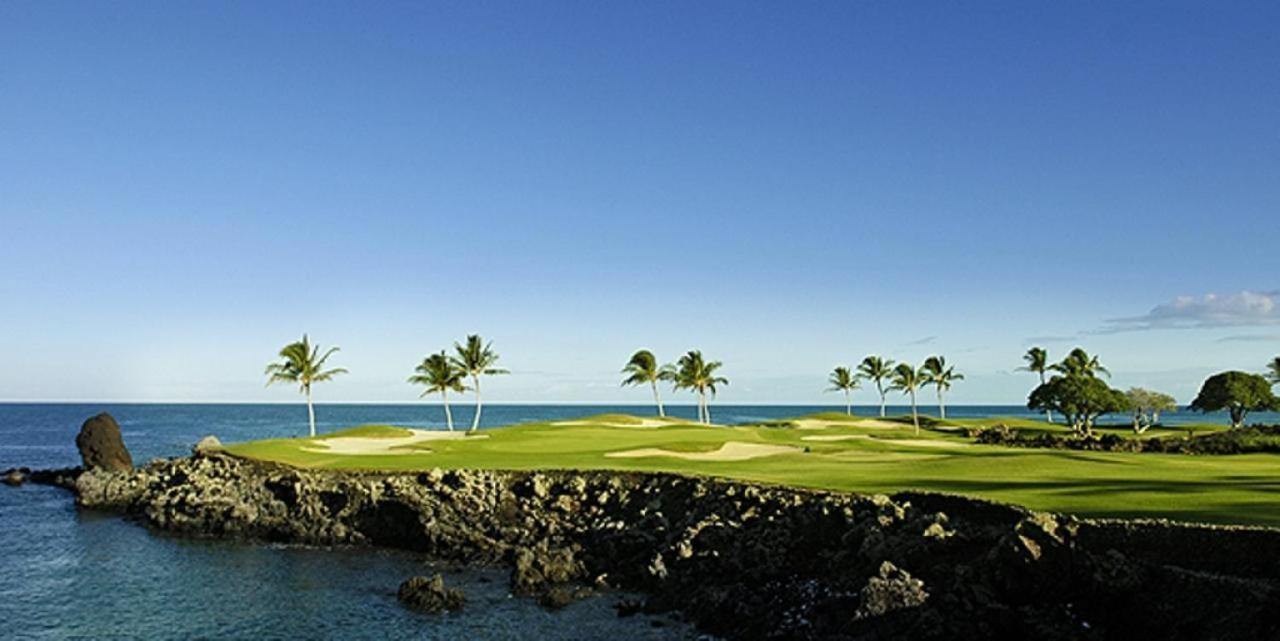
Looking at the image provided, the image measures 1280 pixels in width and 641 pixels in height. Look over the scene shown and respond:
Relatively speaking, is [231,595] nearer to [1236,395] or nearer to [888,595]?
[888,595]

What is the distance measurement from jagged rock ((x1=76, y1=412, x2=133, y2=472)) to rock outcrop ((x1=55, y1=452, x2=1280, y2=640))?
2011cm

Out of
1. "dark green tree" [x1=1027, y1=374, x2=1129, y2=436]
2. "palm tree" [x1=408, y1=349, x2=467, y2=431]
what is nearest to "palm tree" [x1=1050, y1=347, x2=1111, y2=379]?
"dark green tree" [x1=1027, y1=374, x2=1129, y2=436]

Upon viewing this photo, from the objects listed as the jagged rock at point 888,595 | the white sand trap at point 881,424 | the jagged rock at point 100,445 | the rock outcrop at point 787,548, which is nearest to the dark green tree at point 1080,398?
the white sand trap at point 881,424

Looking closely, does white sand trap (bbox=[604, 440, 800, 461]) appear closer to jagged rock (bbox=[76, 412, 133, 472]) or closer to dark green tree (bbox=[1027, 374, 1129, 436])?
jagged rock (bbox=[76, 412, 133, 472])

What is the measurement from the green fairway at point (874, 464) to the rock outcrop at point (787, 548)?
2589mm

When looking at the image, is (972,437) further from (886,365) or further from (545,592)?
(545,592)

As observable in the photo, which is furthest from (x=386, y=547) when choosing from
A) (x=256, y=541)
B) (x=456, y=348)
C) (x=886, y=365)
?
(x=886, y=365)

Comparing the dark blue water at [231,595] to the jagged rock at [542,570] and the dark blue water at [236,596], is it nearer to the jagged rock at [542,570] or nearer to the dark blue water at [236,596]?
the dark blue water at [236,596]

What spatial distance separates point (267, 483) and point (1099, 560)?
127 ft

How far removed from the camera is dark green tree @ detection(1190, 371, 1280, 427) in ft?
253

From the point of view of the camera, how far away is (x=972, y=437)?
77062 millimetres

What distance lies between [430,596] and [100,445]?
47.1m

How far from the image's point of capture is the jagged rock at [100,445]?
2324 inches

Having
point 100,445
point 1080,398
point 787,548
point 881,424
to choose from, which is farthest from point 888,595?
point 881,424
